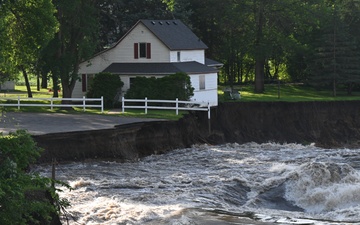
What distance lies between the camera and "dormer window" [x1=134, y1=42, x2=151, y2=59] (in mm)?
58375

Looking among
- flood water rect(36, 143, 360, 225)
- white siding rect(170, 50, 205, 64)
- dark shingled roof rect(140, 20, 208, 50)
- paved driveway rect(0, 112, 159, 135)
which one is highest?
dark shingled roof rect(140, 20, 208, 50)

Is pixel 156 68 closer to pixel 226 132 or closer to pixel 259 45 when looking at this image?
pixel 226 132

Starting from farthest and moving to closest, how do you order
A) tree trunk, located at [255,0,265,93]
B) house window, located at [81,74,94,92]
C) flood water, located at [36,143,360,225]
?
1. tree trunk, located at [255,0,265,93]
2. house window, located at [81,74,94,92]
3. flood water, located at [36,143,360,225]

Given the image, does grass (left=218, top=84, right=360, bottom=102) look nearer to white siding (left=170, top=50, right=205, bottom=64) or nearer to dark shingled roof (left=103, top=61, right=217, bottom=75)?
dark shingled roof (left=103, top=61, right=217, bottom=75)

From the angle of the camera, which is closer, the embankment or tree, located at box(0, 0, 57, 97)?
the embankment

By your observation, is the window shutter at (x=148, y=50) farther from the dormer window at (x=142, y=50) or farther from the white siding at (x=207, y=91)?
the white siding at (x=207, y=91)

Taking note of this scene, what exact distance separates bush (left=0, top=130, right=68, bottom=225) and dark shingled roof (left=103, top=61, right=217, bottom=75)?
34676 millimetres

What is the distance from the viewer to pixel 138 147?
44.1 meters

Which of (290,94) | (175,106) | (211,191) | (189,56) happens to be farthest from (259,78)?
(211,191)

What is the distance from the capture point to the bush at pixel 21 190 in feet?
61.7

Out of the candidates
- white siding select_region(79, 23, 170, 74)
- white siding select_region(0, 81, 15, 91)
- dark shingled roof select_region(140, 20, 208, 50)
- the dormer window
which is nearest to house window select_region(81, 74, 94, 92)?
white siding select_region(79, 23, 170, 74)

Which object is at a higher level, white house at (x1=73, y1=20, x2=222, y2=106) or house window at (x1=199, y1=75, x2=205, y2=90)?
white house at (x1=73, y1=20, x2=222, y2=106)

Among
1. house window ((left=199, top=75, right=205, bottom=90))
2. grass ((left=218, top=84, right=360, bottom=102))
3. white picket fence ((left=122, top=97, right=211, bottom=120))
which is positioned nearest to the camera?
white picket fence ((left=122, top=97, right=211, bottom=120))

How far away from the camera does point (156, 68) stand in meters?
56.9
